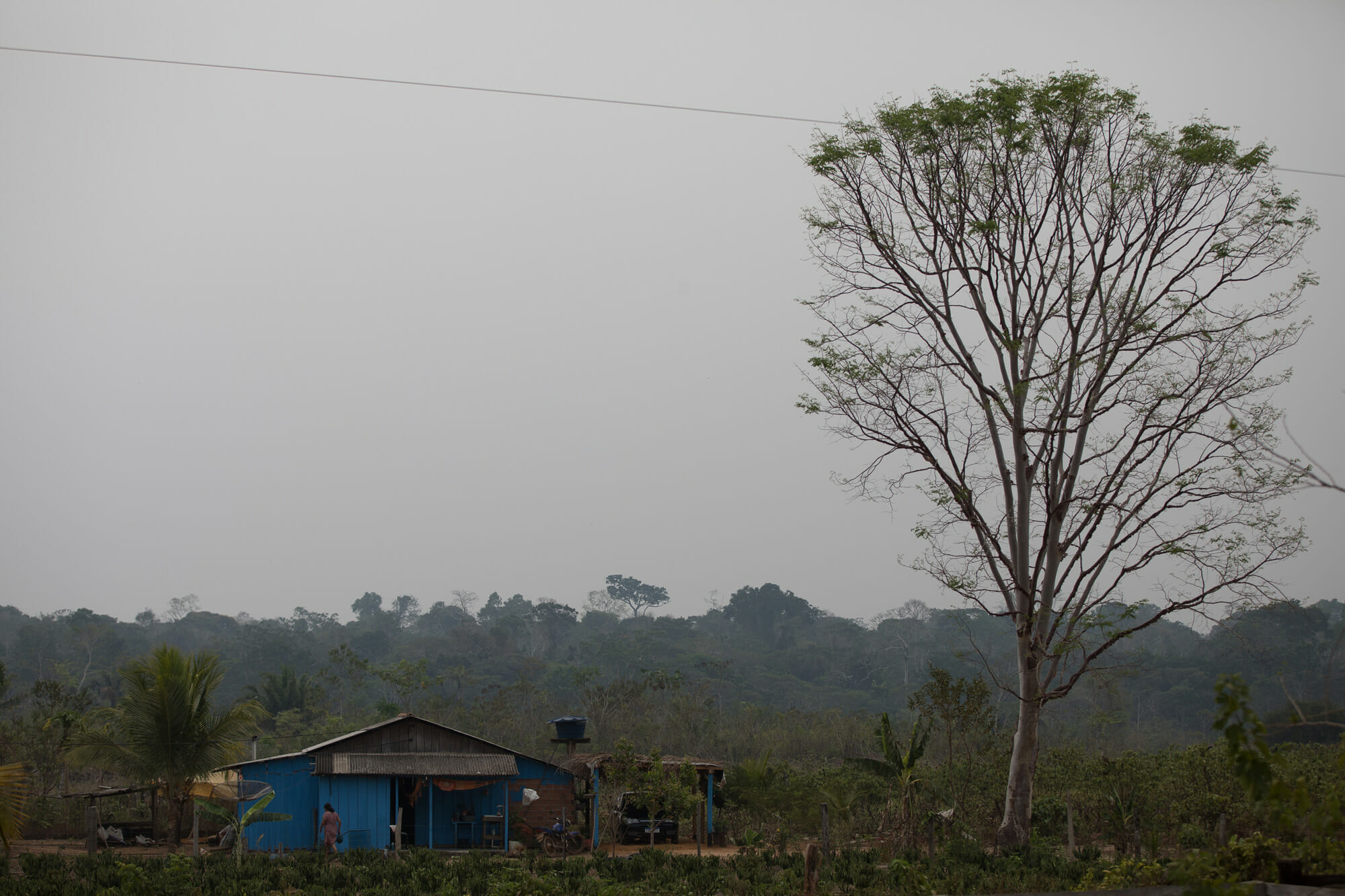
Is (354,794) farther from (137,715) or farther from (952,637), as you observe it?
(952,637)

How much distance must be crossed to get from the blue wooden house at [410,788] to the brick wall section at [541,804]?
2 centimetres

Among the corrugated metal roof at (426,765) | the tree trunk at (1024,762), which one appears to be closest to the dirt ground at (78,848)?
the corrugated metal roof at (426,765)

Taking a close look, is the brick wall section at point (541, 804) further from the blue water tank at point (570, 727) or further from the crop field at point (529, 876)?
the crop field at point (529, 876)

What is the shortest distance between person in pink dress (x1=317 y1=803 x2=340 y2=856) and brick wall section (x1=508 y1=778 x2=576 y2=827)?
457 cm

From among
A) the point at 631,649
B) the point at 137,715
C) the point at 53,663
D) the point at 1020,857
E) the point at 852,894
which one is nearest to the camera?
the point at 852,894

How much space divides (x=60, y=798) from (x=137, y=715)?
7.13m

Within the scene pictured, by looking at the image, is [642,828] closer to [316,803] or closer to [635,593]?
[316,803]

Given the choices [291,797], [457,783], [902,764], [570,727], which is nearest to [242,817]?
[291,797]

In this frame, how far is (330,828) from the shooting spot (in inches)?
721

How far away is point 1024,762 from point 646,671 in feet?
129

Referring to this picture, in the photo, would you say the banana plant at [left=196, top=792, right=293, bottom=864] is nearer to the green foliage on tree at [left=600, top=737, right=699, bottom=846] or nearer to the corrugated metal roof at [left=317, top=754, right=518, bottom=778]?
the corrugated metal roof at [left=317, top=754, right=518, bottom=778]

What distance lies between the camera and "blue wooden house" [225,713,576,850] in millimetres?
19984

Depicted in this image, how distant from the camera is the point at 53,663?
4909 cm

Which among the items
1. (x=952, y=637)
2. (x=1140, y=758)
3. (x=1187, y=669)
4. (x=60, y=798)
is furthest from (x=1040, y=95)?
(x=952, y=637)
